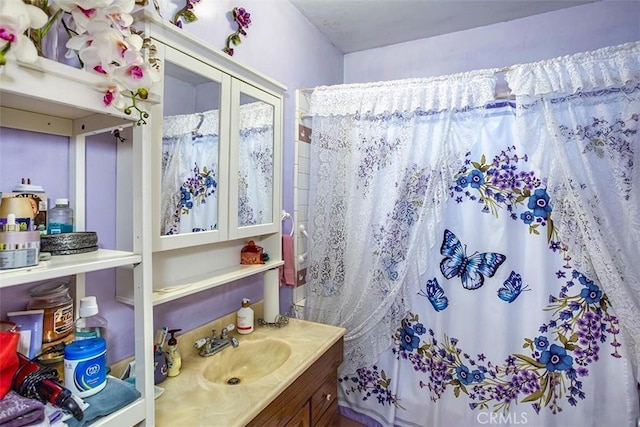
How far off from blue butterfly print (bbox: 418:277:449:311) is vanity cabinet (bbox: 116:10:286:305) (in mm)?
795

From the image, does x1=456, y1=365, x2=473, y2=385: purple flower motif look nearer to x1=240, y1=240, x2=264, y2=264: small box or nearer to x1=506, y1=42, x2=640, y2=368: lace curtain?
x1=506, y1=42, x2=640, y2=368: lace curtain

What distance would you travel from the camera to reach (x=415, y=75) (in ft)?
7.45

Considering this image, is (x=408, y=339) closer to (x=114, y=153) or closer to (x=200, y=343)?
(x=200, y=343)

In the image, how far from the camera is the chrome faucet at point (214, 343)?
1276 millimetres

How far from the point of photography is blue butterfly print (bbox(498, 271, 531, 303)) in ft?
5.20

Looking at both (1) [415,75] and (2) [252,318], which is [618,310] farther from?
(1) [415,75]

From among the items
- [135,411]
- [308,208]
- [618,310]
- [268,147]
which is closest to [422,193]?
[308,208]

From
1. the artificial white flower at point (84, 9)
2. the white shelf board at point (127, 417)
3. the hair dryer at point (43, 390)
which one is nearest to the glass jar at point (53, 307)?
the hair dryer at point (43, 390)

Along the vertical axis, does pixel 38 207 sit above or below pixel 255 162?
below

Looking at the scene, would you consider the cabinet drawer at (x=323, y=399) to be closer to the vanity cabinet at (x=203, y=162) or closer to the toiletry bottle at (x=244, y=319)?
the toiletry bottle at (x=244, y=319)

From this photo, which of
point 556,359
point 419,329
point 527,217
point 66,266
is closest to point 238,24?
point 66,266

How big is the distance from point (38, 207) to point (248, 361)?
3.06 ft

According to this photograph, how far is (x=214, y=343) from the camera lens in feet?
4.34

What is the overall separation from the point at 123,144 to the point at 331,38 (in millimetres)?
1738
